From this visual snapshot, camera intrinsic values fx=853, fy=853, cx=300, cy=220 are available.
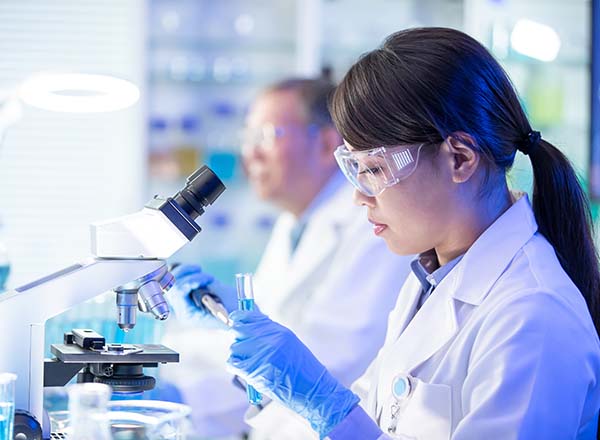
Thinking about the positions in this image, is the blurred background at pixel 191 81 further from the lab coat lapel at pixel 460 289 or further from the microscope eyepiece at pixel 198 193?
the microscope eyepiece at pixel 198 193

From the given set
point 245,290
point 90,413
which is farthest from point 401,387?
point 90,413

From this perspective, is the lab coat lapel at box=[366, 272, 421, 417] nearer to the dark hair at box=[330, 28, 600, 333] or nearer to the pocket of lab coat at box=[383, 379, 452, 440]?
the pocket of lab coat at box=[383, 379, 452, 440]

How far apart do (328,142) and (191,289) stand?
1.41 m

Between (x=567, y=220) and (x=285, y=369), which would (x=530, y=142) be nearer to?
(x=567, y=220)

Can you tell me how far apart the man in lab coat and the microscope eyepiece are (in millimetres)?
745

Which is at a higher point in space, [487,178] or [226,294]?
[487,178]

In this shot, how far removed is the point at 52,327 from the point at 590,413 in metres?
1.10

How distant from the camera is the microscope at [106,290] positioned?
1334 mm

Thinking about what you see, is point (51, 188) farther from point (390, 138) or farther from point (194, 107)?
point (390, 138)

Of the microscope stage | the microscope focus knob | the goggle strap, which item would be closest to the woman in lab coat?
the goggle strap

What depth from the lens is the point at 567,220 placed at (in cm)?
168

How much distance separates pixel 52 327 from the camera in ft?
5.99

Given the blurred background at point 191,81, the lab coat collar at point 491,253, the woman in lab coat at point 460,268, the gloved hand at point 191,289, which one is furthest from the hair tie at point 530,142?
the blurred background at point 191,81

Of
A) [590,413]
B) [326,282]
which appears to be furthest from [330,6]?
[590,413]
